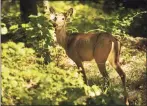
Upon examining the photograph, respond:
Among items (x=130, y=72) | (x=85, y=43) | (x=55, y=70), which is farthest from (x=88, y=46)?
(x=130, y=72)

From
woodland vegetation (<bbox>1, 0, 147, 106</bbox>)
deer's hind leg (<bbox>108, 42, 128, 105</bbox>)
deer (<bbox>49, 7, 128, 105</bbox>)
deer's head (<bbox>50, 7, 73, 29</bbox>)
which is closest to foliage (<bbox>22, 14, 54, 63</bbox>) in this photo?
woodland vegetation (<bbox>1, 0, 147, 106</bbox>)

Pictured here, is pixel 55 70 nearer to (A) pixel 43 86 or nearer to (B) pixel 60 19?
(A) pixel 43 86

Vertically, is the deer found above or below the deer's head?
below

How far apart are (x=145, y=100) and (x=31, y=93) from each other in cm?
211

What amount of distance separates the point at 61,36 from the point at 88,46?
0.59 meters

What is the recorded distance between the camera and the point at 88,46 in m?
8.81

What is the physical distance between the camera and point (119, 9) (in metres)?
12.7

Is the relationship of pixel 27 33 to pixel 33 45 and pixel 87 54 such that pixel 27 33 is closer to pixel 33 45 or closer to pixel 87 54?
pixel 33 45

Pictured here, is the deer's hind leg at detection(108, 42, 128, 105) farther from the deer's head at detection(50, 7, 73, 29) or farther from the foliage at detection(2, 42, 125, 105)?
the deer's head at detection(50, 7, 73, 29)

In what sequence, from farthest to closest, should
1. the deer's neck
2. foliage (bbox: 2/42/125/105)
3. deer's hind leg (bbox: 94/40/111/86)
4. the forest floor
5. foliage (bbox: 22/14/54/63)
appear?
foliage (bbox: 22/14/54/63) → the deer's neck → the forest floor → deer's hind leg (bbox: 94/40/111/86) → foliage (bbox: 2/42/125/105)

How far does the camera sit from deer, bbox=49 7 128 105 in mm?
8577

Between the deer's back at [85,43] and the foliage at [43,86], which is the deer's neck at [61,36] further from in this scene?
the foliage at [43,86]

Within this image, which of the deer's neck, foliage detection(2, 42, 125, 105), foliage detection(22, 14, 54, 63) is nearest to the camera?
foliage detection(2, 42, 125, 105)

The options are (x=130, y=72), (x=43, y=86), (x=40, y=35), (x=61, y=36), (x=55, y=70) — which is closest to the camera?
(x=43, y=86)
